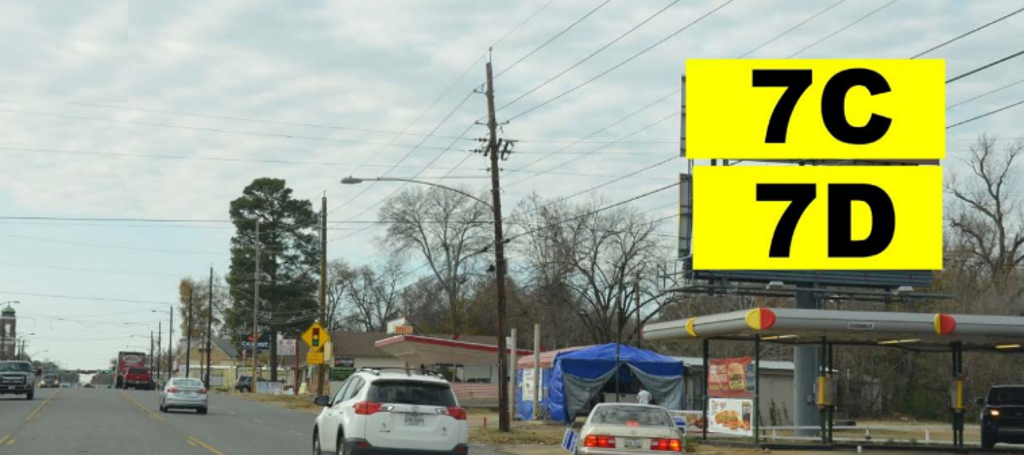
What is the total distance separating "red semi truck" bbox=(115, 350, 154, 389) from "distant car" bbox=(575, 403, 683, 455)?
86.9 meters

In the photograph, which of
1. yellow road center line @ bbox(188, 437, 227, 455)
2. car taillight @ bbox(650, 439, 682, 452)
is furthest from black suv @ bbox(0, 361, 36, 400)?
car taillight @ bbox(650, 439, 682, 452)

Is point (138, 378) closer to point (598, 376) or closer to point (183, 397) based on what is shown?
point (183, 397)

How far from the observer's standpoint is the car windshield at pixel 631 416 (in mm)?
19938

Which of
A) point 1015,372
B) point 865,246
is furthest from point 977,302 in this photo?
point 865,246

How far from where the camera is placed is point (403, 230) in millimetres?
88375

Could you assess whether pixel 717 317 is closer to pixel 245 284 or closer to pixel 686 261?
pixel 686 261

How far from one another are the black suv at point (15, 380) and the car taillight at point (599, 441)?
139 ft

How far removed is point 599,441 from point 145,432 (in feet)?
50.1

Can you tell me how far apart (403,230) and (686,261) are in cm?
5326

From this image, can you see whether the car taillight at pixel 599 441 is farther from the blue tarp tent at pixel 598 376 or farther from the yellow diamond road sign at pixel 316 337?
the yellow diamond road sign at pixel 316 337

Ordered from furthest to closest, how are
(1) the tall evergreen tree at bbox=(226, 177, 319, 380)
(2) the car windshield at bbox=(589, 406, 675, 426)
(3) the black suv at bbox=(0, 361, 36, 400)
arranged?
(1) the tall evergreen tree at bbox=(226, 177, 319, 380)
(3) the black suv at bbox=(0, 361, 36, 400)
(2) the car windshield at bbox=(589, 406, 675, 426)

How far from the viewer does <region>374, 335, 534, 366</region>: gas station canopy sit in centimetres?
5652

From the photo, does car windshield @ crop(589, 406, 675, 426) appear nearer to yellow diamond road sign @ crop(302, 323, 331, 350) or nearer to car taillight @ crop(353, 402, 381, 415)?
car taillight @ crop(353, 402, 381, 415)

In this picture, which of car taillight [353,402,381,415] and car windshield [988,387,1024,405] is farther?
car windshield [988,387,1024,405]
